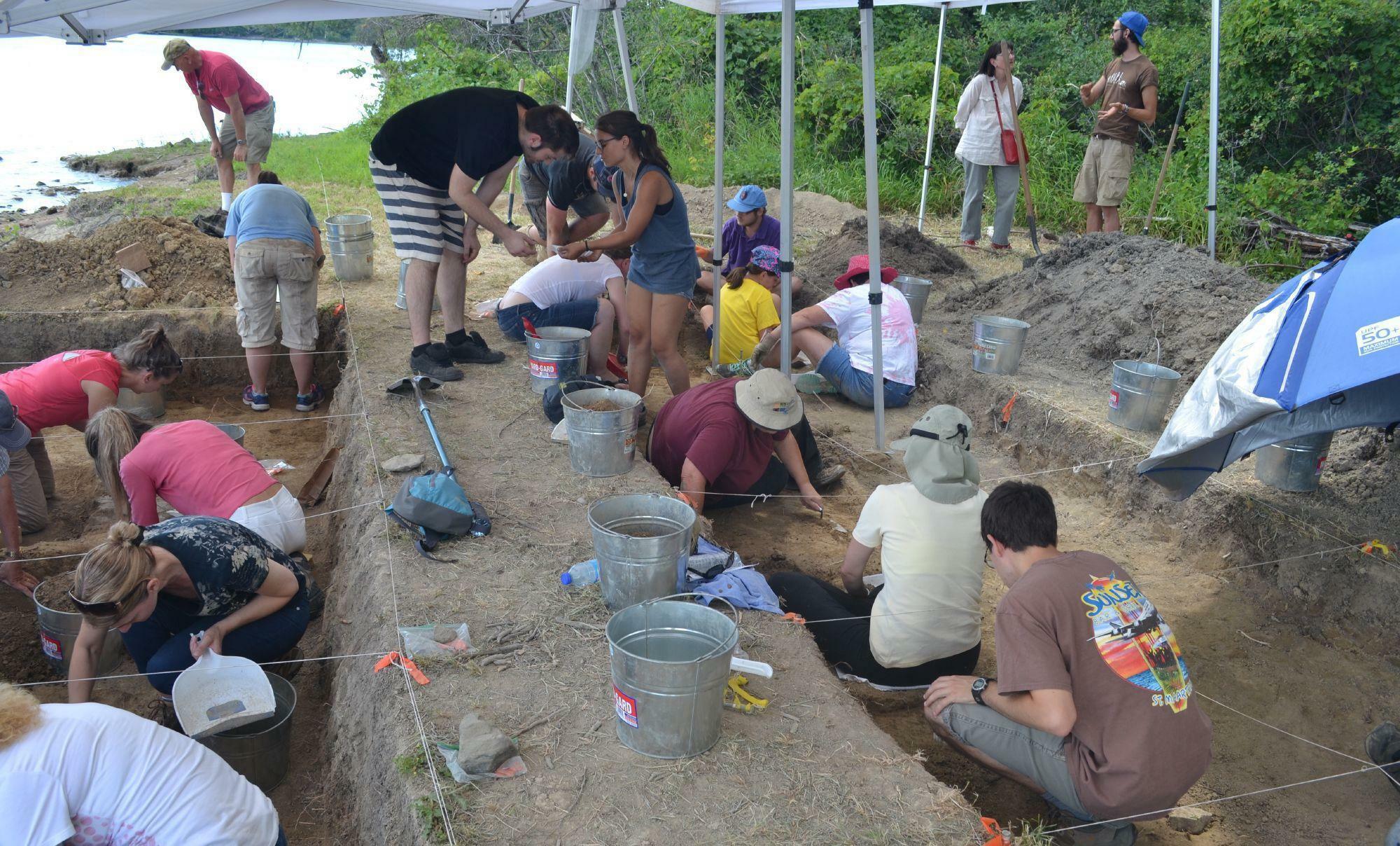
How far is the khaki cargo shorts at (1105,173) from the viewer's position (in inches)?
350

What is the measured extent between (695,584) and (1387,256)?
2695mm

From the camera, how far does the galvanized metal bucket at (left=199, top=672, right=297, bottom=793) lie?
3512mm

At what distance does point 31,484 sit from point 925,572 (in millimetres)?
4825

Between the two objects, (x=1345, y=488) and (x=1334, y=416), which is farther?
(x=1345, y=488)

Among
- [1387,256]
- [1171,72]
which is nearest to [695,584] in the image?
[1387,256]

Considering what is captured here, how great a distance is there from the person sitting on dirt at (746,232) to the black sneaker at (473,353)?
189cm

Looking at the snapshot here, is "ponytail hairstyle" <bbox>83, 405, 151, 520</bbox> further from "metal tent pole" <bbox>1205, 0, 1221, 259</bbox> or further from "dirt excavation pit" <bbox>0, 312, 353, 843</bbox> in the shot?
"metal tent pole" <bbox>1205, 0, 1221, 259</bbox>

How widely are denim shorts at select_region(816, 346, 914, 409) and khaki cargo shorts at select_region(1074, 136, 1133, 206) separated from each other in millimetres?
3766

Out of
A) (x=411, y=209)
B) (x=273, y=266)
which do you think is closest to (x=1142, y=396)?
(x=411, y=209)

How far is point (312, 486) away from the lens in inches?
231

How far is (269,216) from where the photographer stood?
6.30 metres

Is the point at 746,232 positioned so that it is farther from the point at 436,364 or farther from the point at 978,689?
the point at 978,689

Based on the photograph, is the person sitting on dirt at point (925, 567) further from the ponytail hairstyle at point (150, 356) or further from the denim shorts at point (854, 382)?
the ponytail hairstyle at point (150, 356)

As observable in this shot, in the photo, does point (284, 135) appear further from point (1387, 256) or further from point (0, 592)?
point (1387, 256)
